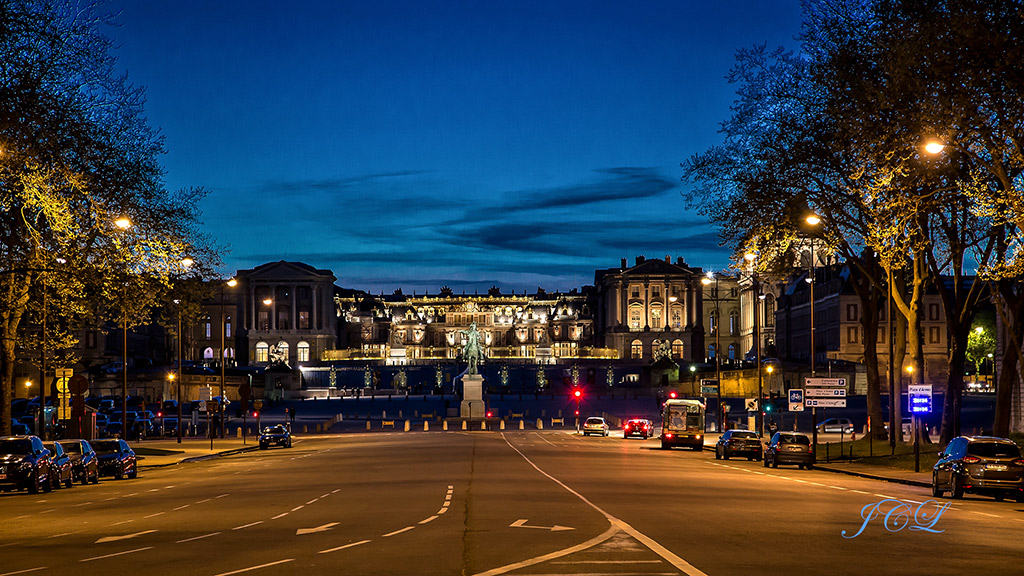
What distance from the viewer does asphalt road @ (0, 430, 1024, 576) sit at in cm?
1515

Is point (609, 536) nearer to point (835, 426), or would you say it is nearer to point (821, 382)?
point (821, 382)

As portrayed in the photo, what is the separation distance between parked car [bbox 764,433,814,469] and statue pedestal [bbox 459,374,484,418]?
51651 mm

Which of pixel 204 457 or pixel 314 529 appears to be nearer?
pixel 314 529

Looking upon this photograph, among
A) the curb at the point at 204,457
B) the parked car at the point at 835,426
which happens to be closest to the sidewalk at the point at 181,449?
the curb at the point at 204,457

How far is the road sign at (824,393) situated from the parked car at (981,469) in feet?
57.9

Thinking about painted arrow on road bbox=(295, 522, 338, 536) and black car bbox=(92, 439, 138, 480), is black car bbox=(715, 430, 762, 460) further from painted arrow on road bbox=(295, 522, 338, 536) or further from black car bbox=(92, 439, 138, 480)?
painted arrow on road bbox=(295, 522, 338, 536)

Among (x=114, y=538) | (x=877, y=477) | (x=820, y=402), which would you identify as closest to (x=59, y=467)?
(x=114, y=538)

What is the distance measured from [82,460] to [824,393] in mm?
26681

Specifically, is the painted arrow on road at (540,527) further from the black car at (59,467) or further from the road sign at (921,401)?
the road sign at (921,401)

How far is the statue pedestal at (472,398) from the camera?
95.6 m

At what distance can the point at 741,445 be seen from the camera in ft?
164

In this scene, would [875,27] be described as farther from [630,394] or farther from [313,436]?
[630,394]

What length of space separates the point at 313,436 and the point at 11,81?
49.7 meters

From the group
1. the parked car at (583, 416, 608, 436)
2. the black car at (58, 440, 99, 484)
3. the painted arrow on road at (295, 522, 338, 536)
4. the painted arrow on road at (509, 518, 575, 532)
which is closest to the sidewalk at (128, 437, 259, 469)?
the black car at (58, 440, 99, 484)
